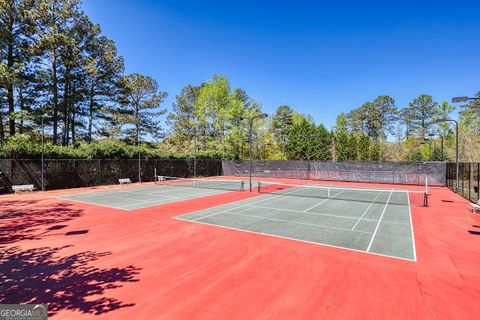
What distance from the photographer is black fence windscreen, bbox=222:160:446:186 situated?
28969 mm

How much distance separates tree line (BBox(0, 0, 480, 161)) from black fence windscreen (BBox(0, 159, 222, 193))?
54.6 inches

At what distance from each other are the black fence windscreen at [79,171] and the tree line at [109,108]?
1.39 m

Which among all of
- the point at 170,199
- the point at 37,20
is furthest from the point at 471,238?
the point at 37,20

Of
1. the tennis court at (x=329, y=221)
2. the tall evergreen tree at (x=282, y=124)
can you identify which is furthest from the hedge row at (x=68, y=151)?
the tall evergreen tree at (x=282, y=124)

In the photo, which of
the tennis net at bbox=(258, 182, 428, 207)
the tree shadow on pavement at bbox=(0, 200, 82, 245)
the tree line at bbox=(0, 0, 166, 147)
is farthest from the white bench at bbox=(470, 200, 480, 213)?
the tree line at bbox=(0, 0, 166, 147)

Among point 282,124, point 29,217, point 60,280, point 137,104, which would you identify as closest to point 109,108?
point 137,104

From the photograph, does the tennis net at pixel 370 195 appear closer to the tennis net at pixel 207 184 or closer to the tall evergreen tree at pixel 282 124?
the tennis net at pixel 207 184

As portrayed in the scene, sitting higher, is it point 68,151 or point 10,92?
point 10,92

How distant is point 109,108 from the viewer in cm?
3922

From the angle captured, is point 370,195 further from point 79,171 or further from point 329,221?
point 79,171

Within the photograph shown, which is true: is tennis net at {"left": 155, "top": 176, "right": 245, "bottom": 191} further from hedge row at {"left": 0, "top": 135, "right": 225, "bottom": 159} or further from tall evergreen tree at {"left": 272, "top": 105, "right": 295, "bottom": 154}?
tall evergreen tree at {"left": 272, "top": 105, "right": 295, "bottom": 154}

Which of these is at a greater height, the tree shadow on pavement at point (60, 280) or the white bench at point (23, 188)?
the white bench at point (23, 188)

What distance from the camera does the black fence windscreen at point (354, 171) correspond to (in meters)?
29.0

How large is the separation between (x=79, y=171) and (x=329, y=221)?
25390mm
